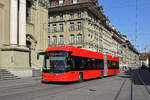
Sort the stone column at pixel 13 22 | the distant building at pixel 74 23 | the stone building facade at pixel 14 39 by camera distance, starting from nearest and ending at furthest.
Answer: the stone building facade at pixel 14 39
the stone column at pixel 13 22
the distant building at pixel 74 23

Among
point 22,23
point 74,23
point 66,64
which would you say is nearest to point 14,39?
point 22,23

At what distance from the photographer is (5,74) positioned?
22.0 m

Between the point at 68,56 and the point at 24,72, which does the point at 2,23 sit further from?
the point at 68,56

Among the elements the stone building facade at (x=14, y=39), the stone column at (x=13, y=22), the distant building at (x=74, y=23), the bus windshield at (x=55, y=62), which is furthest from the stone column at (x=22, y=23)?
the distant building at (x=74, y=23)

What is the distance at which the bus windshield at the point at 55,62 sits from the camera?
15297mm

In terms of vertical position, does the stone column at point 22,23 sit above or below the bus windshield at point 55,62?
above

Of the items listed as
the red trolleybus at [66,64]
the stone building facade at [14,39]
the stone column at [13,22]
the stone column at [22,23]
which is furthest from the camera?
the stone column at [22,23]

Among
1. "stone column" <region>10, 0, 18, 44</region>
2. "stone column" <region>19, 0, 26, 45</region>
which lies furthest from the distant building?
"stone column" <region>10, 0, 18, 44</region>

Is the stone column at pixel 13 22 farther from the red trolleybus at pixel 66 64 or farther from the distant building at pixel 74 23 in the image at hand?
the distant building at pixel 74 23

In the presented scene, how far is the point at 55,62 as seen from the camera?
1552 cm

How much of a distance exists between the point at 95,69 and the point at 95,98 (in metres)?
11.5

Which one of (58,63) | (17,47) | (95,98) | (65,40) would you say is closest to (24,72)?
(17,47)

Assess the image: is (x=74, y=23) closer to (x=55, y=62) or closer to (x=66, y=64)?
(x=55, y=62)

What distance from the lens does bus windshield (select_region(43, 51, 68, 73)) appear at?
50.2 feet
